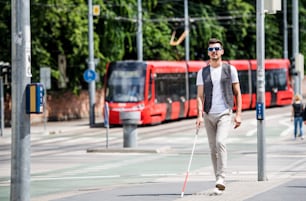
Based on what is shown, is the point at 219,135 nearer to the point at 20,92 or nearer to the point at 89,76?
the point at 20,92

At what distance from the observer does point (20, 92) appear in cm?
1082

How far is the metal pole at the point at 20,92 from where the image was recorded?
10.8 m

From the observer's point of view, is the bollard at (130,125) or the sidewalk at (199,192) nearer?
the sidewalk at (199,192)

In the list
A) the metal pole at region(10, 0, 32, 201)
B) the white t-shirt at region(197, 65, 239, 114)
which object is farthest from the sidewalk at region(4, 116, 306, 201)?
the metal pole at region(10, 0, 32, 201)

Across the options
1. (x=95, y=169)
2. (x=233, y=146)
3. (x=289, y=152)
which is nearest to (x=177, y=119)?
(x=233, y=146)

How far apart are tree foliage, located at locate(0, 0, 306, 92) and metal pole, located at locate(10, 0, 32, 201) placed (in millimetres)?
35071

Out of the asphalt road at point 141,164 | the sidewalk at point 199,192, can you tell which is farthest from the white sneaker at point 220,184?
the asphalt road at point 141,164

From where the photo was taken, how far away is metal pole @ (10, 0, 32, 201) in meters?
10.8

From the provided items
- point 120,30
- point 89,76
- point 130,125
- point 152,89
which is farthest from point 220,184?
point 120,30

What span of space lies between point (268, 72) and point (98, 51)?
12.8 m

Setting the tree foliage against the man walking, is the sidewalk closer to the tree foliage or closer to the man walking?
the man walking

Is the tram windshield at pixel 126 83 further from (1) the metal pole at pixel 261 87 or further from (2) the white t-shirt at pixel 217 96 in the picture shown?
(2) the white t-shirt at pixel 217 96

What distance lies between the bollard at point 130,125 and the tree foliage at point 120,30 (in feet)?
63.1

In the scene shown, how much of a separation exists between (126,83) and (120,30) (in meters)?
9.69
